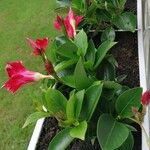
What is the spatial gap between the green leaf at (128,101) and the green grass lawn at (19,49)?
1283mm

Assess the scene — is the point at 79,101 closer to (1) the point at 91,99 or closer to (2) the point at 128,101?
(1) the point at 91,99

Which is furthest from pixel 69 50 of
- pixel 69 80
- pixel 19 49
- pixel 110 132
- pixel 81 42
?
pixel 19 49

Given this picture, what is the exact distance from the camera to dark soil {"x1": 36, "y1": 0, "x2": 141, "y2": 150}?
1524 millimetres

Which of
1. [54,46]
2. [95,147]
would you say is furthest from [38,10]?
[95,147]

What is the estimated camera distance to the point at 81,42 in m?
1.58

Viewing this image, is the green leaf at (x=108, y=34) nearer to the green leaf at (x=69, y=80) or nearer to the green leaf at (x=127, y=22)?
the green leaf at (x=127, y=22)

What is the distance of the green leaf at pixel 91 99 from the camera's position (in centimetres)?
129

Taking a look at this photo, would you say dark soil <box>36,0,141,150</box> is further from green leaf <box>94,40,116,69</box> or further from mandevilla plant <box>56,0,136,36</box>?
green leaf <box>94,40,116,69</box>

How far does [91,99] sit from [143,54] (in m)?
0.63

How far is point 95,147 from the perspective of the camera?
4.95ft

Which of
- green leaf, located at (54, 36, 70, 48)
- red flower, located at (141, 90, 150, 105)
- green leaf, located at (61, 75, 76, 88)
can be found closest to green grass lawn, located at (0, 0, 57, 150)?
green leaf, located at (54, 36, 70, 48)

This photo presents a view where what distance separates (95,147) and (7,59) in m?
2.03

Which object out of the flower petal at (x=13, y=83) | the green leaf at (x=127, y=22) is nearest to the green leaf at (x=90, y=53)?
the flower petal at (x=13, y=83)

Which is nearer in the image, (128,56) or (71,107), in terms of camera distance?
(71,107)
